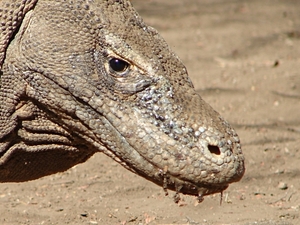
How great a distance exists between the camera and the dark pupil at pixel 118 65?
10.8ft

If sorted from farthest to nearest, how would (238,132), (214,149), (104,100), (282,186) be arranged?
(238,132) → (282,186) → (104,100) → (214,149)

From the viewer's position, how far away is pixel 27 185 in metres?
5.12

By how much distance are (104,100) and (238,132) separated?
9.78 ft

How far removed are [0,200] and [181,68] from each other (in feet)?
6.48

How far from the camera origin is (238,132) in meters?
6.07

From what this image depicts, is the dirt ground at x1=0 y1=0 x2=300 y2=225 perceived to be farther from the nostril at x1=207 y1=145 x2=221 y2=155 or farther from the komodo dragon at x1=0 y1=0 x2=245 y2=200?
the nostril at x1=207 y1=145 x2=221 y2=155

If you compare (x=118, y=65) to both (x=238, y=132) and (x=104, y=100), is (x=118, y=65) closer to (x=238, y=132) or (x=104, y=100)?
(x=104, y=100)

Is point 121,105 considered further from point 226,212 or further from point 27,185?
point 27,185

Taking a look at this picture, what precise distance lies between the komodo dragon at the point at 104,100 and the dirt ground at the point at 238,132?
1210 millimetres

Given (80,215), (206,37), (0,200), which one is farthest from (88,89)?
(206,37)

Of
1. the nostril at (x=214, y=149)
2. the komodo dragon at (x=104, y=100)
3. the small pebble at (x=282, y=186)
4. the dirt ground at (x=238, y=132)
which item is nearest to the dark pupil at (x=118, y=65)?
the komodo dragon at (x=104, y=100)

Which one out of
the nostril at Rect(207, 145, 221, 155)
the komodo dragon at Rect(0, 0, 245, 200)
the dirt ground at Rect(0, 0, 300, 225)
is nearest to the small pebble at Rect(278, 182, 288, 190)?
the dirt ground at Rect(0, 0, 300, 225)

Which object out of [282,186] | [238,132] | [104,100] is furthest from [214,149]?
[238,132]

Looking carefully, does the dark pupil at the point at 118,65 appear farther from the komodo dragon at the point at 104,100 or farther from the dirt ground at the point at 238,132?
the dirt ground at the point at 238,132
